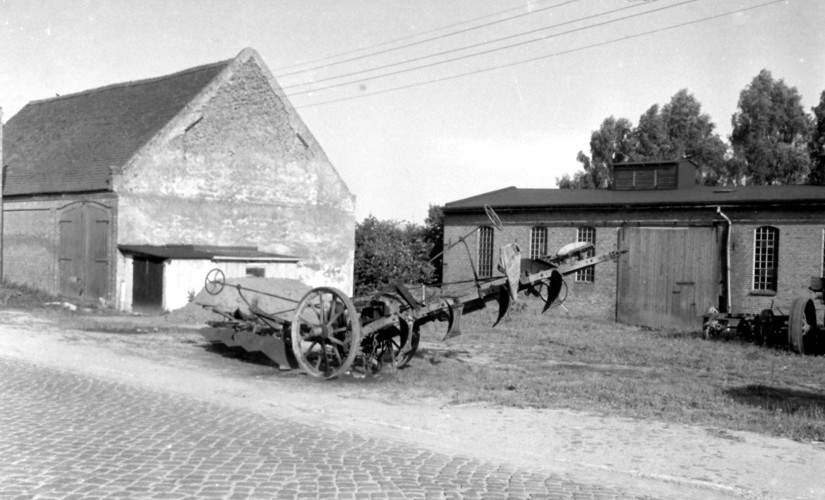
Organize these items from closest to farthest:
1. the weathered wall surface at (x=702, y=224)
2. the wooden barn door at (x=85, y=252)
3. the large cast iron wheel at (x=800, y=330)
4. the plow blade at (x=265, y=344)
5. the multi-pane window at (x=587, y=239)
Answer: the plow blade at (x=265, y=344) → the large cast iron wheel at (x=800, y=330) → the wooden barn door at (x=85, y=252) → the weathered wall surface at (x=702, y=224) → the multi-pane window at (x=587, y=239)

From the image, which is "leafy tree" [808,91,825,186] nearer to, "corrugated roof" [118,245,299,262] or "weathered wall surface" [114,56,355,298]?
"weathered wall surface" [114,56,355,298]

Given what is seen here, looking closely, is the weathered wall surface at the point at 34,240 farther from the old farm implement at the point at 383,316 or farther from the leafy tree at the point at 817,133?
the leafy tree at the point at 817,133

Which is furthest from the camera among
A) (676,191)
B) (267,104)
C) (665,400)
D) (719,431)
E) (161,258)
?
(676,191)

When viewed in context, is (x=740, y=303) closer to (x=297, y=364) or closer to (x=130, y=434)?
(x=297, y=364)

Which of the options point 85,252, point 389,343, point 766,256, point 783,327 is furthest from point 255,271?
point 766,256

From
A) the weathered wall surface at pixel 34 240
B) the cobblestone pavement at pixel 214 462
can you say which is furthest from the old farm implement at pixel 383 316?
the weathered wall surface at pixel 34 240

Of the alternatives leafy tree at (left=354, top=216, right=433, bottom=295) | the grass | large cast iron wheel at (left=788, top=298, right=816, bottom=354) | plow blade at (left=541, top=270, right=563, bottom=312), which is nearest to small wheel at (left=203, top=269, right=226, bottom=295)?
the grass

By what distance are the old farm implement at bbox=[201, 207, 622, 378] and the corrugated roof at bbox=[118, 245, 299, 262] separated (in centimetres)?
1110

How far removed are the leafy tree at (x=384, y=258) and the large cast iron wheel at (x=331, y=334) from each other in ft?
72.0

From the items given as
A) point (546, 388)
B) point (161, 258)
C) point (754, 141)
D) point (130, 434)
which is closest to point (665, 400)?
point (546, 388)

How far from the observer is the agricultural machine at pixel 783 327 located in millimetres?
17312

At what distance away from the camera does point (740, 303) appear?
88.7ft

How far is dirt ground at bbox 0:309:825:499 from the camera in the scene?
7102 millimetres

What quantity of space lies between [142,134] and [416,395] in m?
18.8
